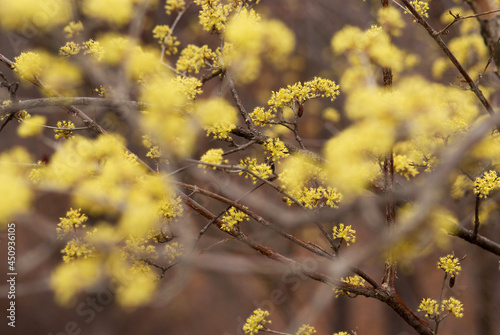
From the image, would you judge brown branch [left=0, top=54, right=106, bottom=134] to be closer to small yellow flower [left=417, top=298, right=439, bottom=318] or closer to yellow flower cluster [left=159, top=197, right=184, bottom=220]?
yellow flower cluster [left=159, top=197, right=184, bottom=220]

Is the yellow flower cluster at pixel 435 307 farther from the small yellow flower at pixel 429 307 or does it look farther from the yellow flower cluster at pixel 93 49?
the yellow flower cluster at pixel 93 49

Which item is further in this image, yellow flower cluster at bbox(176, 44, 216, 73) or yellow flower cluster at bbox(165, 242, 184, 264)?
yellow flower cluster at bbox(176, 44, 216, 73)

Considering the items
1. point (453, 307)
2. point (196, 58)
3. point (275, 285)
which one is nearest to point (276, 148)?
point (196, 58)

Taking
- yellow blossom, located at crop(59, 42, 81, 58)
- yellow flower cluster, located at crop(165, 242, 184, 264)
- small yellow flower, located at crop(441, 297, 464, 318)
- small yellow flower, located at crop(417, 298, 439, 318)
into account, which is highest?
yellow blossom, located at crop(59, 42, 81, 58)

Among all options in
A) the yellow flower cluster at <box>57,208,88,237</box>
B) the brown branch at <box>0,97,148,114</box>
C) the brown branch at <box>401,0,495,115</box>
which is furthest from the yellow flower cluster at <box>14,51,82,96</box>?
the brown branch at <box>401,0,495,115</box>

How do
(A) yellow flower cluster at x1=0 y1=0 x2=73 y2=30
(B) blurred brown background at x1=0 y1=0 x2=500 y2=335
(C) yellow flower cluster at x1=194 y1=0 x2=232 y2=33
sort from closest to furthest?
(A) yellow flower cluster at x1=0 y1=0 x2=73 y2=30 < (C) yellow flower cluster at x1=194 y1=0 x2=232 y2=33 < (B) blurred brown background at x1=0 y1=0 x2=500 y2=335

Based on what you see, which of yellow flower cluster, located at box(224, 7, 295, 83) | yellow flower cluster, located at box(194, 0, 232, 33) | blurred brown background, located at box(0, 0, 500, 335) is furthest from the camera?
blurred brown background, located at box(0, 0, 500, 335)

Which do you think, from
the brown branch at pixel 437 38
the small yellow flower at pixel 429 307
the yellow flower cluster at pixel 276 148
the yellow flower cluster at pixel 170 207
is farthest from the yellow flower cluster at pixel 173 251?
the brown branch at pixel 437 38

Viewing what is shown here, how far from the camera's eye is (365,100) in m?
0.74

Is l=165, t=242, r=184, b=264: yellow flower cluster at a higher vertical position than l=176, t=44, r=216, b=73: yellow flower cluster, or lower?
lower

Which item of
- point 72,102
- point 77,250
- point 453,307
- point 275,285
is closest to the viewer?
point 72,102

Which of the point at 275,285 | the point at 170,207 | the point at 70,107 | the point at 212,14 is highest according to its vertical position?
the point at 275,285

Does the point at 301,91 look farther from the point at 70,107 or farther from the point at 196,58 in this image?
the point at 70,107

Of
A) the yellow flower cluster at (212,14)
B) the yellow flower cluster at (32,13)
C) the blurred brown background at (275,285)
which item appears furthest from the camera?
the blurred brown background at (275,285)
